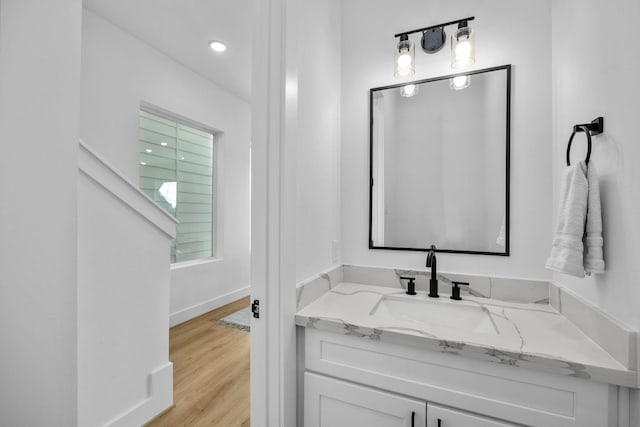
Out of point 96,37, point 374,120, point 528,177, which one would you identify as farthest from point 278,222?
point 96,37

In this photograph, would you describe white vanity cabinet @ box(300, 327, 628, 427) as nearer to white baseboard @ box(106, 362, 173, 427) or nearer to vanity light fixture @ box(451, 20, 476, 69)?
white baseboard @ box(106, 362, 173, 427)

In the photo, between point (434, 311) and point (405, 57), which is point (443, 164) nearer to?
point (405, 57)

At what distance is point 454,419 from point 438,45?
1.60m

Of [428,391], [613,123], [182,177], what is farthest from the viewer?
Result: [182,177]

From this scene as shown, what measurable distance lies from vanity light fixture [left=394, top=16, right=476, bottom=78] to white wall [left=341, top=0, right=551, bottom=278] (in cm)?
6


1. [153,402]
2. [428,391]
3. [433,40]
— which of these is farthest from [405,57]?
[153,402]

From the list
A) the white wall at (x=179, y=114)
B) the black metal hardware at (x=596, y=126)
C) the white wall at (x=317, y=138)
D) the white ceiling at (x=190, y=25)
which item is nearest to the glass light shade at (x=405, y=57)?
the white wall at (x=317, y=138)

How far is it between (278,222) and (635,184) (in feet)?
3.39

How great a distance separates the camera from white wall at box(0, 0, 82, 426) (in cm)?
36

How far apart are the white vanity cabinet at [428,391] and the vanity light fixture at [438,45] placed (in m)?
1.28

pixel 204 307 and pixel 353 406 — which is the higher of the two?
pixel 353 406

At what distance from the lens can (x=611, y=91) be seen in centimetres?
84

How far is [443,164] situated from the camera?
1.48 meters

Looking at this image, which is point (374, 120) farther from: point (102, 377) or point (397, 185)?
point (102, 377)
